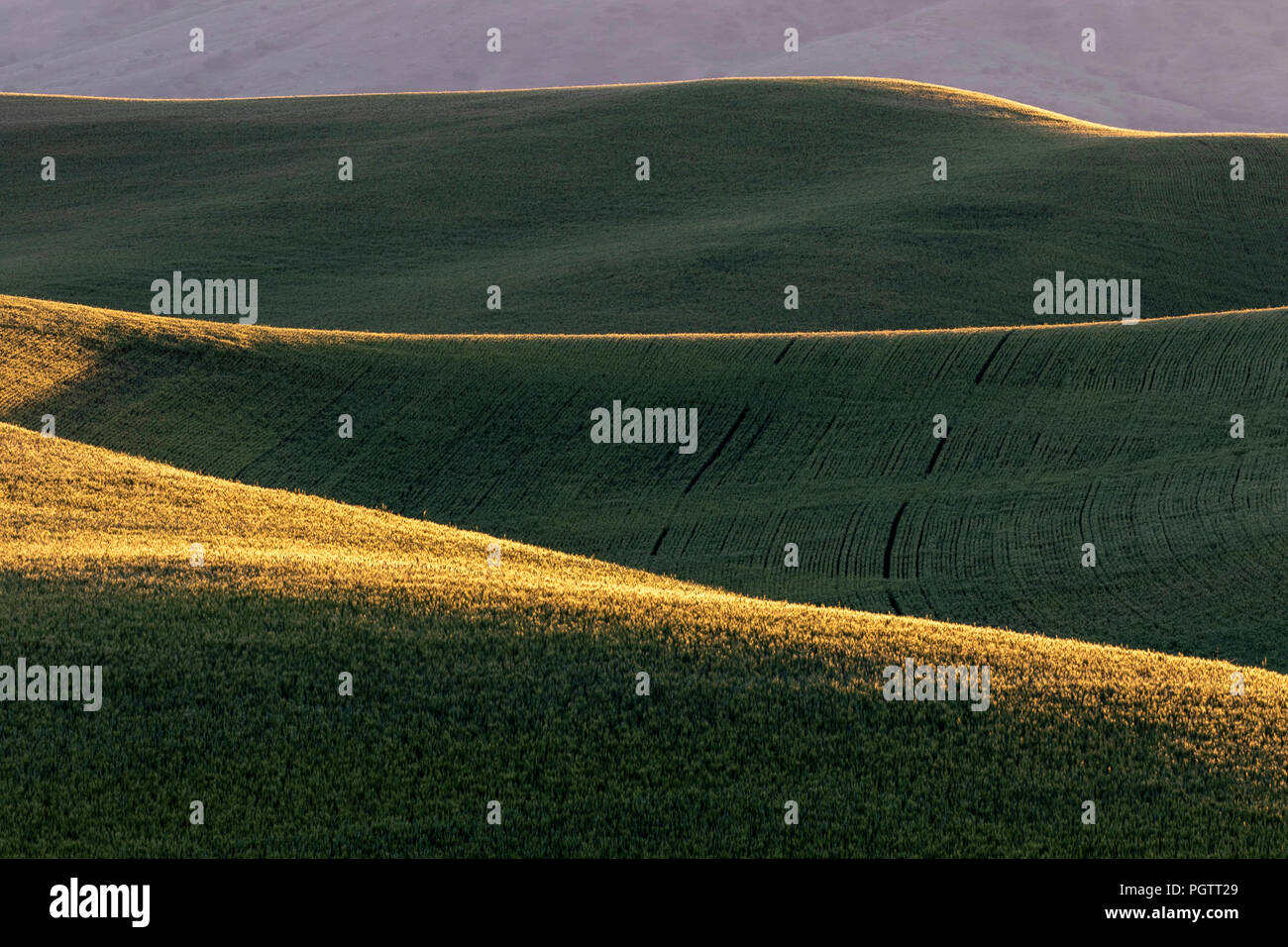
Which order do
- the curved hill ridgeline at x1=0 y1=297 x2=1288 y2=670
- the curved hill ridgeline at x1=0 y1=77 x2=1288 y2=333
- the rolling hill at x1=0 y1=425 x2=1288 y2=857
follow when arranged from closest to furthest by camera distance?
the rolling hill at x1=0 y1=425 x2=1288 y2=857 < the curved hill ridgeline at x1=0 y1=297 x2=1288 y2=670 < the curved hill ridgeline at x1=0 y1=77 x2=1288 y2=333

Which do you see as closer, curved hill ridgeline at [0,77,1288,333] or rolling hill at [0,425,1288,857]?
rolling hill at [0,425,1288,857]

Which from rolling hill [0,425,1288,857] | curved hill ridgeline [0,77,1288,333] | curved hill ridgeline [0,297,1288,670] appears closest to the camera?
rolling hill [0,425,1288,857]

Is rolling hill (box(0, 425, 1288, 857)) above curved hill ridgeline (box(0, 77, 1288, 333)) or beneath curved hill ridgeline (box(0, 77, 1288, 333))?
beneath

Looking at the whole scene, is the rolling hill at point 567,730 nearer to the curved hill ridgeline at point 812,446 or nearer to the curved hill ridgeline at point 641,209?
the curved hill ridgeline at point 812,446

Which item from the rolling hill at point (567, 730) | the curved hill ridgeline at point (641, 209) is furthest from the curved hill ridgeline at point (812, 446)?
the curved hill ridgeline at point (641, 209)

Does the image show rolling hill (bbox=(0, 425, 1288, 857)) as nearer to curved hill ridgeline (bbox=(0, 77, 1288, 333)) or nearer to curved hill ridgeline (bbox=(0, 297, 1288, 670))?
curved hill ridgeline (bbox=(0, 297, 1288, 670))

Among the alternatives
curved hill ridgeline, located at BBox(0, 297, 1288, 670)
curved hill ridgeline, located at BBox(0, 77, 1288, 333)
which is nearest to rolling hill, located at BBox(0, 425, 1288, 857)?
curved hill ridgeline, located at BBox(0, 297, 1288, 670)

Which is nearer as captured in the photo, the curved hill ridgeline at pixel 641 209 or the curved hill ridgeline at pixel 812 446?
the curved hill ridgeline at pixel 812 446
